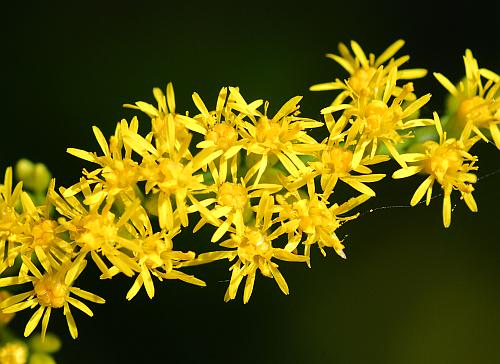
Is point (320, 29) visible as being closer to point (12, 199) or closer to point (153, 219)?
point (153, 219)

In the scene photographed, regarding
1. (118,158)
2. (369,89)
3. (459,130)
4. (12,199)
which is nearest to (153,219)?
(118,158)

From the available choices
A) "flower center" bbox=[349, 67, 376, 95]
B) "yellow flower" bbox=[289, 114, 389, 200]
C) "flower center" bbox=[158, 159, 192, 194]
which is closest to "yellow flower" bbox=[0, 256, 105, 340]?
"flower center" bbox=[158, 159, 192, 194]

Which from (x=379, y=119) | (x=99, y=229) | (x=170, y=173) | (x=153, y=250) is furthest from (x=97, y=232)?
(x=379, y=119)

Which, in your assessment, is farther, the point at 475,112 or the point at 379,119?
the point at 475,112

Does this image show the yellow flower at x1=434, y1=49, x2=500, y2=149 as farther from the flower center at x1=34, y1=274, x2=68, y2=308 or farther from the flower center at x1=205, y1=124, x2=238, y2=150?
the flower center at x1=34, y1=274, x2=68, y2=308

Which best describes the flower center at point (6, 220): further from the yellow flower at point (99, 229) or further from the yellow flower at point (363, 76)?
the yellow flower at point (363, 76)

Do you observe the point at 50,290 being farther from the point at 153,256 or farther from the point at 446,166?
the point at 446,166

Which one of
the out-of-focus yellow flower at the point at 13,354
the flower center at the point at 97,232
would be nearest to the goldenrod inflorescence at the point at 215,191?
the flower center at the point at 97,232
